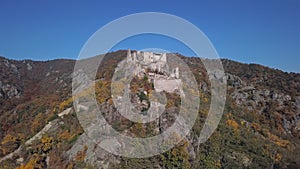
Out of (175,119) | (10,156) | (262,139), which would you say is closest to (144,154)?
(175,119)

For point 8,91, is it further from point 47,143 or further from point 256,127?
point 256,127

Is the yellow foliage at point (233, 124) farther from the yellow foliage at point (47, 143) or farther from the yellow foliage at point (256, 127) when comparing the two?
the yellow foliage at point (47, 143)

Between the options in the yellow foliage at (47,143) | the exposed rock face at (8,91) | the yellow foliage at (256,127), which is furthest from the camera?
the exposed rock face at (8,91)

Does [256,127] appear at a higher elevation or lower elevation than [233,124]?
lower

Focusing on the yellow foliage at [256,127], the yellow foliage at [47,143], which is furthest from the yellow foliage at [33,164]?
the yellow foliage at [256,127]

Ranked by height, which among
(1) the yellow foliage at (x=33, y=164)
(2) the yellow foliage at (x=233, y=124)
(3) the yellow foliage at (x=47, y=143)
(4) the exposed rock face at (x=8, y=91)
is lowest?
(1) the yellow foliage at (x=33, y=164)

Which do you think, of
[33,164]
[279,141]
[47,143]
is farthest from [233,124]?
[33,164]

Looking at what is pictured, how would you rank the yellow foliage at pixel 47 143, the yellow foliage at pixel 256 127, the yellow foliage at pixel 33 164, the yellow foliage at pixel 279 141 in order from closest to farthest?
the yellow foliage at pixel 33 164 < the yellow foliage at pixel 47 143 < the yellow foliage at pixel 279 141 < the yellow foliage at pixel 256 127

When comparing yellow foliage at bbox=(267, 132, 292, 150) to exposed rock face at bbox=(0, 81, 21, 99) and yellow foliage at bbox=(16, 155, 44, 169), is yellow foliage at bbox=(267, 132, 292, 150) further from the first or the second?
exposed rock face at bbox=(0, 81, 21, 99)

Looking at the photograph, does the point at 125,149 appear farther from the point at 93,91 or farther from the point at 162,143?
the point at 93,91

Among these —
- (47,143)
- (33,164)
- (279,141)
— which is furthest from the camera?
(279,141)

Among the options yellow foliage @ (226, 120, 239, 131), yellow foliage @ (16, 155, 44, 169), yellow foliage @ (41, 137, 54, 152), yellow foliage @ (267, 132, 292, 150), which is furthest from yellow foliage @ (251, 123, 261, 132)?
yellow foliage @ (16, 155, 44, 169)
